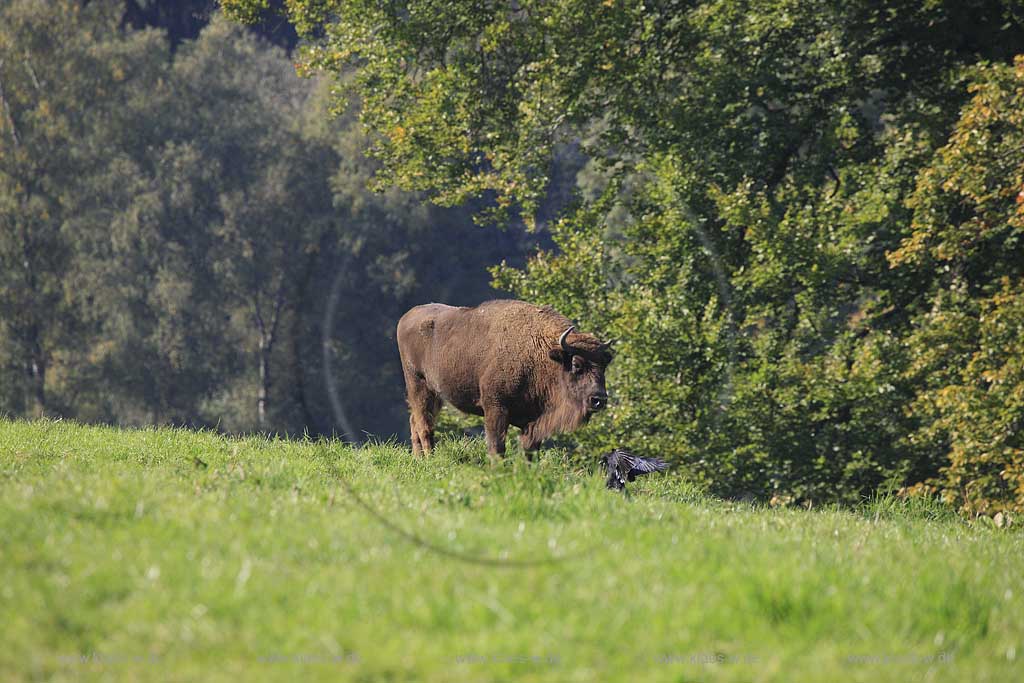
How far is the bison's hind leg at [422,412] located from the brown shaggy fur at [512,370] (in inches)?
0.8

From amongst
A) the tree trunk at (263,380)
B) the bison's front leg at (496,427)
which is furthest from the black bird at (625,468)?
the tree trunk at (263,380)

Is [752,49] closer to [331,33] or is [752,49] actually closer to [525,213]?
[525,213]

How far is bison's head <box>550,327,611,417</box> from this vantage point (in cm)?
1195

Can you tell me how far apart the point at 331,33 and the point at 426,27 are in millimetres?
2780

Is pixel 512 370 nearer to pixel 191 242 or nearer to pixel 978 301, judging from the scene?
pixel 978 301

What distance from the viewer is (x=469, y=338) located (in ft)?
43.1

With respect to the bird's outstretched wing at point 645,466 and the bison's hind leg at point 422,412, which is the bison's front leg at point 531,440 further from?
the bird's outstretched wing at point 645,466

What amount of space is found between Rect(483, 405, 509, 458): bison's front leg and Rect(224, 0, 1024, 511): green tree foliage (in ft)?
22.9

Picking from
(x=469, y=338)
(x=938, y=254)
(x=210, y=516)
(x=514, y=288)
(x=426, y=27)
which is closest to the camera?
(x=210, y=516)

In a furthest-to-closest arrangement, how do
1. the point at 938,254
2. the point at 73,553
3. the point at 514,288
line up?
the point at 514,288
the point at 938,254
the point at 73,553

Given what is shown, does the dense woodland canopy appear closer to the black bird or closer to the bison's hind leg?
the bison's hind leg

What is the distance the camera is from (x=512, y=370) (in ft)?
41.2

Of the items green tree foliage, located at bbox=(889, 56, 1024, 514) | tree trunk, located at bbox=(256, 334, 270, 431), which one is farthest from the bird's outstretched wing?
tree trunk, located at bbox=(256, 334, 270, 431)

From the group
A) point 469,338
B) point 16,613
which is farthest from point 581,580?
point 469,338
